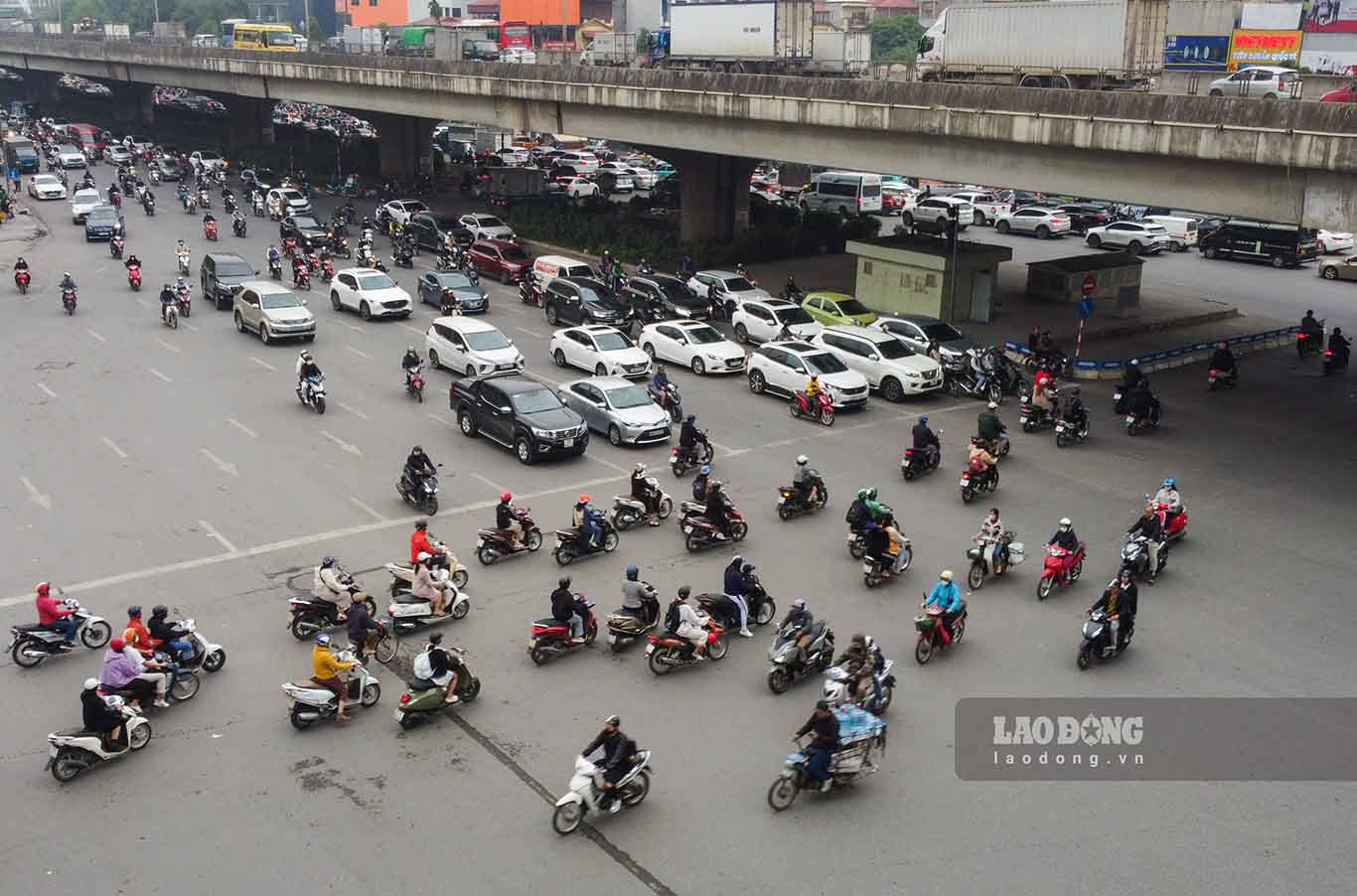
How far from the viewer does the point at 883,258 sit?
3678 cm

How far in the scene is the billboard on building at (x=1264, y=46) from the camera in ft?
150

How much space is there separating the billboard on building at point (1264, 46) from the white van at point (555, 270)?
82.1 feet

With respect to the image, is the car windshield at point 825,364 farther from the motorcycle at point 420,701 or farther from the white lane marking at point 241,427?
the motorcycle at point 420,701

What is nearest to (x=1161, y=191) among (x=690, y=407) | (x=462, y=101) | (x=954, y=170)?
(x=954, y=170)

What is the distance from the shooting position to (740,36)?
1631 inches

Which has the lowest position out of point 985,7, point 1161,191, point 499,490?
point 499,490

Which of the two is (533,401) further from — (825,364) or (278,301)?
(278,301)

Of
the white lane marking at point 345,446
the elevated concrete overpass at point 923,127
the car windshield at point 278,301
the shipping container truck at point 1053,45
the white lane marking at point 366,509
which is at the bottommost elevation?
the white lane marking at point 366,509

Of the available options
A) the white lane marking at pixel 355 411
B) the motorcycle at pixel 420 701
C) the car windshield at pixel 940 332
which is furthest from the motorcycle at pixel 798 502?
the car windshield at pixel 940 332

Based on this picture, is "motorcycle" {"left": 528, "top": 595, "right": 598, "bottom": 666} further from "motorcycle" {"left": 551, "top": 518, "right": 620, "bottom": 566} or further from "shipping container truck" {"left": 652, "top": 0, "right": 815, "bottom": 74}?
"shipping container truck" {"left": 652, "top": 0, "right": 815, "bottom": 74}

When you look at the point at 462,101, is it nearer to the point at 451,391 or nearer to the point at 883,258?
the point at 883,258

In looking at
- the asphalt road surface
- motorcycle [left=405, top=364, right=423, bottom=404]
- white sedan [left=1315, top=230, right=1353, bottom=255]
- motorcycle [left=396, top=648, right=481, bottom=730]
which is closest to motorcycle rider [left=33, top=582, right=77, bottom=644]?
the asphalt road surface

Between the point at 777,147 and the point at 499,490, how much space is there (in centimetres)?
1726

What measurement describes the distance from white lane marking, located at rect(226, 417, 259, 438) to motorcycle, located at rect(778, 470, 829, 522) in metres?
11.4
